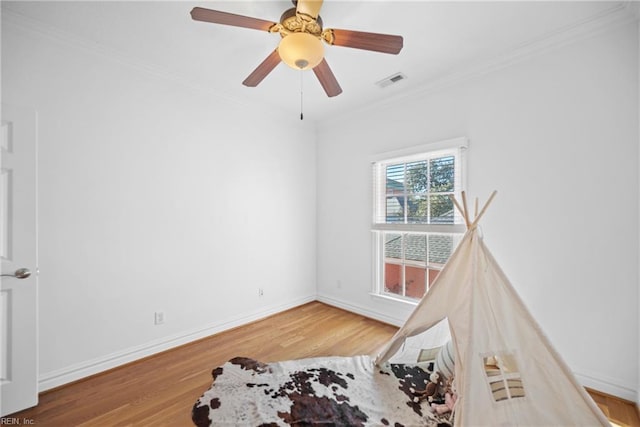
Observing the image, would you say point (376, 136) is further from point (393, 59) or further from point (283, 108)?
point (283, 108)

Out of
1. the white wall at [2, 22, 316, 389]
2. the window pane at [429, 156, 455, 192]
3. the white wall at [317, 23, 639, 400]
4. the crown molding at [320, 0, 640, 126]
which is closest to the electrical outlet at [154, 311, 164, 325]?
the white wall at [2, 22, 316, 389]

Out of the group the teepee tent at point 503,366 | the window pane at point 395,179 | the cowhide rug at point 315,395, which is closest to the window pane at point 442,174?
the window pane at point 395,179

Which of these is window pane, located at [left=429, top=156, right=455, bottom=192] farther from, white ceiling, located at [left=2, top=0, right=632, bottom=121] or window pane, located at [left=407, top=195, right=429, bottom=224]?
white ceiling, located at [left=2, top=0, right=632, bottom=121]

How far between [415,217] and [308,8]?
2.28 meters

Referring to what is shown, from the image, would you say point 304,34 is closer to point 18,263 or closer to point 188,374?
point 18,263

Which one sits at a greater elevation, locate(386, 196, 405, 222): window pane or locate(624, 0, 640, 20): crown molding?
locate(624, 0, 640, 20): crown molding

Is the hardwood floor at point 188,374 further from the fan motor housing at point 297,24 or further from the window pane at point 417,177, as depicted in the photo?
the fan motor housing at point 297,24

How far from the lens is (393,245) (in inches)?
133

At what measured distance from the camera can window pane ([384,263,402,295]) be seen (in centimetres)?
332

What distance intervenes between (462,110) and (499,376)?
2272mm

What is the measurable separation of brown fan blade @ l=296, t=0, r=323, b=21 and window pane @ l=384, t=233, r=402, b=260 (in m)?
2.42

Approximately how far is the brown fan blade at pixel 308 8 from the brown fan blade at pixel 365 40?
0.13m

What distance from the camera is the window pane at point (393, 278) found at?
3322 mm

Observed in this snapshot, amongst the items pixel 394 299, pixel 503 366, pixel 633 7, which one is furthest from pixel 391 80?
pixel 503 366
